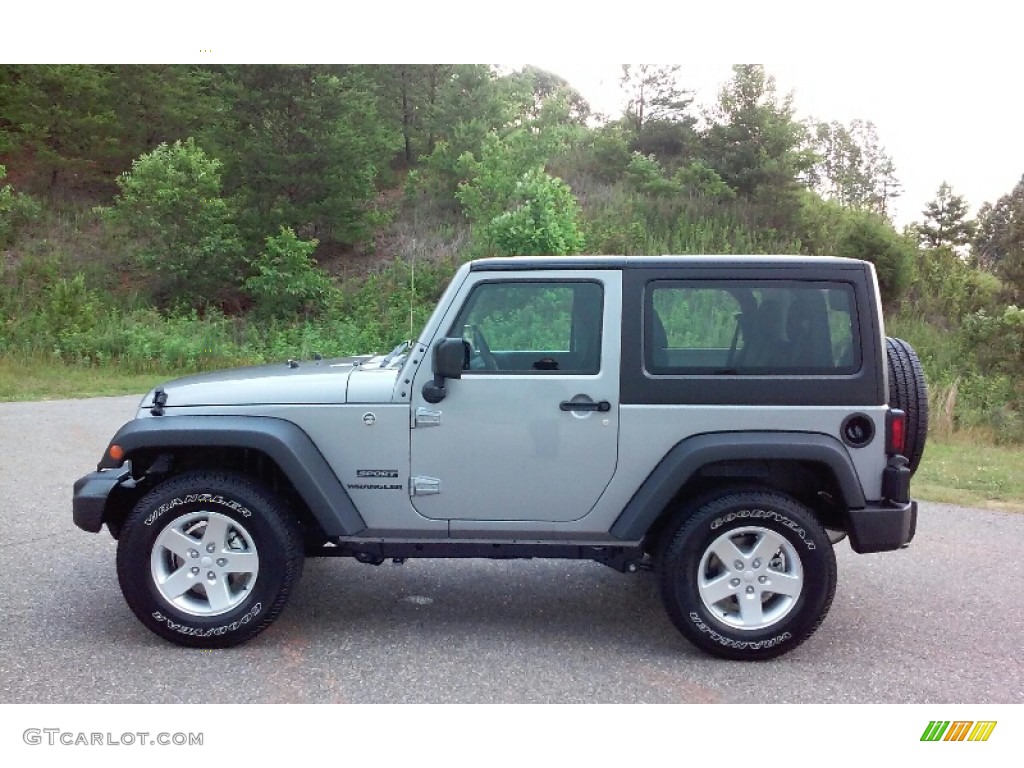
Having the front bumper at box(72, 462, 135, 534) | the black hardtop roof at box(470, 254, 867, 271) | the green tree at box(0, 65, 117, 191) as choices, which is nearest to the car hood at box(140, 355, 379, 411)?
the front bumper at box(72, 462, 135, 534)

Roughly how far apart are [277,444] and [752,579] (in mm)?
2356

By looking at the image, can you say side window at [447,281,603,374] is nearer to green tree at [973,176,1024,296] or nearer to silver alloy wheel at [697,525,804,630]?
silver alloy wheel at [697,525,804,630]

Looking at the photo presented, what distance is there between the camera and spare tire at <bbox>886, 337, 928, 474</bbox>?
463 centimetres

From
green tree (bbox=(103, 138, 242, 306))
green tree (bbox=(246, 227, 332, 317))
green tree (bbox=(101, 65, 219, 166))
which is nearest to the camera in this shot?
green tree (bbox=(246, 227, 332, 317))

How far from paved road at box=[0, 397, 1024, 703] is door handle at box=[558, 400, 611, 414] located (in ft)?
3.89

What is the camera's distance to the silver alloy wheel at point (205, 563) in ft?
14.5

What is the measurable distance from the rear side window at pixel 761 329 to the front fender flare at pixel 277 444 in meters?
1.64

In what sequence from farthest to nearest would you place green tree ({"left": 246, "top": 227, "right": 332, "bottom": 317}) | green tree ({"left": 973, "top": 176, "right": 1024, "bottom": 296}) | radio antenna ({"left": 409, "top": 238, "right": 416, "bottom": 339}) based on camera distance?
radio antenna ({"left": 409, "top": 238, "right": 416, "bottom": 339}), green tree ({"left": 246, "top": 227, "right": 332, "bottom": 317}), green tree ({"left": 973, "top": 176, "right": 1024, "bottom": 296})

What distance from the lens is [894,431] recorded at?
4.42 m

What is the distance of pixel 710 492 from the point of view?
453cm

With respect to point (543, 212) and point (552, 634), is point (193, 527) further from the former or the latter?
point (543, 212)

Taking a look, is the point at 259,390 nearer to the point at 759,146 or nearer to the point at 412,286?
the point at 412,286

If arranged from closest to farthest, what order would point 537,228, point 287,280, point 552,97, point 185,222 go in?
point 537,228 < point 287,280 < point 185,222 < point 552,97
